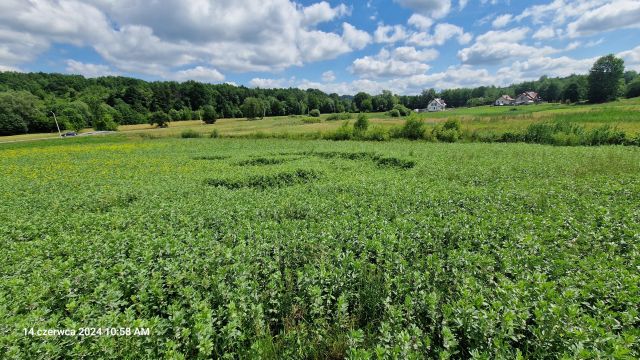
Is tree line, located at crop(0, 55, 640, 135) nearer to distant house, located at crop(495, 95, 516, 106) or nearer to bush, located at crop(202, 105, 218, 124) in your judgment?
bush, located at crop(202, 105, 218, 124)

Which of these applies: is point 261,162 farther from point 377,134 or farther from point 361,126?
point 361,126

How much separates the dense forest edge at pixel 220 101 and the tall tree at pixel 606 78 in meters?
0.22

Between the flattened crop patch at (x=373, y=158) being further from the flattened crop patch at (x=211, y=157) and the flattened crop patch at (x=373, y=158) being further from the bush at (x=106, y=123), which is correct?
the bush at (x=106, y=123)

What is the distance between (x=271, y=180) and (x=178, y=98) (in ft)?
444

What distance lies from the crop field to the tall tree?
108 metres

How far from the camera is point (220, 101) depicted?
135125 millimetres

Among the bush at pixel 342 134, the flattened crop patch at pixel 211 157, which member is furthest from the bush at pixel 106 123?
the flattened crop patch at pixel 211 157

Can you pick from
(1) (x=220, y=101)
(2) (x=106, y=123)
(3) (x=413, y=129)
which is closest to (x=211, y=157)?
(3) (x=413, y=129)

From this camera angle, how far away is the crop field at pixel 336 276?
3654mm

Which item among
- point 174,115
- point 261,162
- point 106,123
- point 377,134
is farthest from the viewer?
point 174,115

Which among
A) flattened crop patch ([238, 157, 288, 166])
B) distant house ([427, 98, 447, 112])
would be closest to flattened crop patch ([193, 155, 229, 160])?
flattened crop patch ([238, 157, 288, 166])

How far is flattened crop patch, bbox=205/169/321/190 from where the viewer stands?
52.9ft

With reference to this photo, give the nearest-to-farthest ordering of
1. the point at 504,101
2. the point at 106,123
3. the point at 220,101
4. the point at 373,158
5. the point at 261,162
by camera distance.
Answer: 1. the point at 373,158
2. the point at 261,162
3. the point at 106,123
4. the point at 220,101
5. the point at 504,101

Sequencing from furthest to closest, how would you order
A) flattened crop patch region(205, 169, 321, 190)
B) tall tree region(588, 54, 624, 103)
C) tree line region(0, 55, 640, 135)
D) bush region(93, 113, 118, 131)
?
bush region(93, 113, 118, 131), tree line region(0, 55, 640, 135), tall tree region(588, 54, 624, 103), flattened crop patch region(205, 169, 321, 190)
